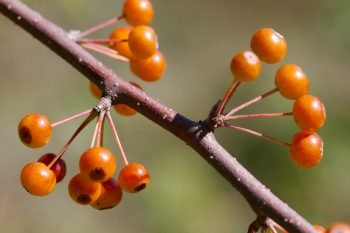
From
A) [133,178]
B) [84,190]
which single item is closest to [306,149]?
[133,178]

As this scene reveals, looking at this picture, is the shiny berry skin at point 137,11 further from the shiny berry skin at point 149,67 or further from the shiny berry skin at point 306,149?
the shiny berry skin at point 306,149

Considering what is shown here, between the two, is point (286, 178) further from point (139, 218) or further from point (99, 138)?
point (99, 138)

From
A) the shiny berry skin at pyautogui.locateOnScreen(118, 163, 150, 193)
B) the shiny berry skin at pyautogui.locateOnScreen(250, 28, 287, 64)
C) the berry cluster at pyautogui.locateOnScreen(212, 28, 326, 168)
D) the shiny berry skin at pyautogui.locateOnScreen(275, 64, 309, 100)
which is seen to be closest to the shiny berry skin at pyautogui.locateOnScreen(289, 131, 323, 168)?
the berry cluster at pyautogui.locateOnScreen(212, 28, 326, 168)

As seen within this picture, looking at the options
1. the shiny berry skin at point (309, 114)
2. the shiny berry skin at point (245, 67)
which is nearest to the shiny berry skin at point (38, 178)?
the shiny berry skin at point (245, 67)

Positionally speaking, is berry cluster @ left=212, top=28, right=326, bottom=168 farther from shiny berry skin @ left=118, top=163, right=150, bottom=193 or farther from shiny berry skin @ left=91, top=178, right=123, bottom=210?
shiny berry skin @ left=91, top=178, right=123, bottom=210

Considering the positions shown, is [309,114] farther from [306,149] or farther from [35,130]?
[35,130]
